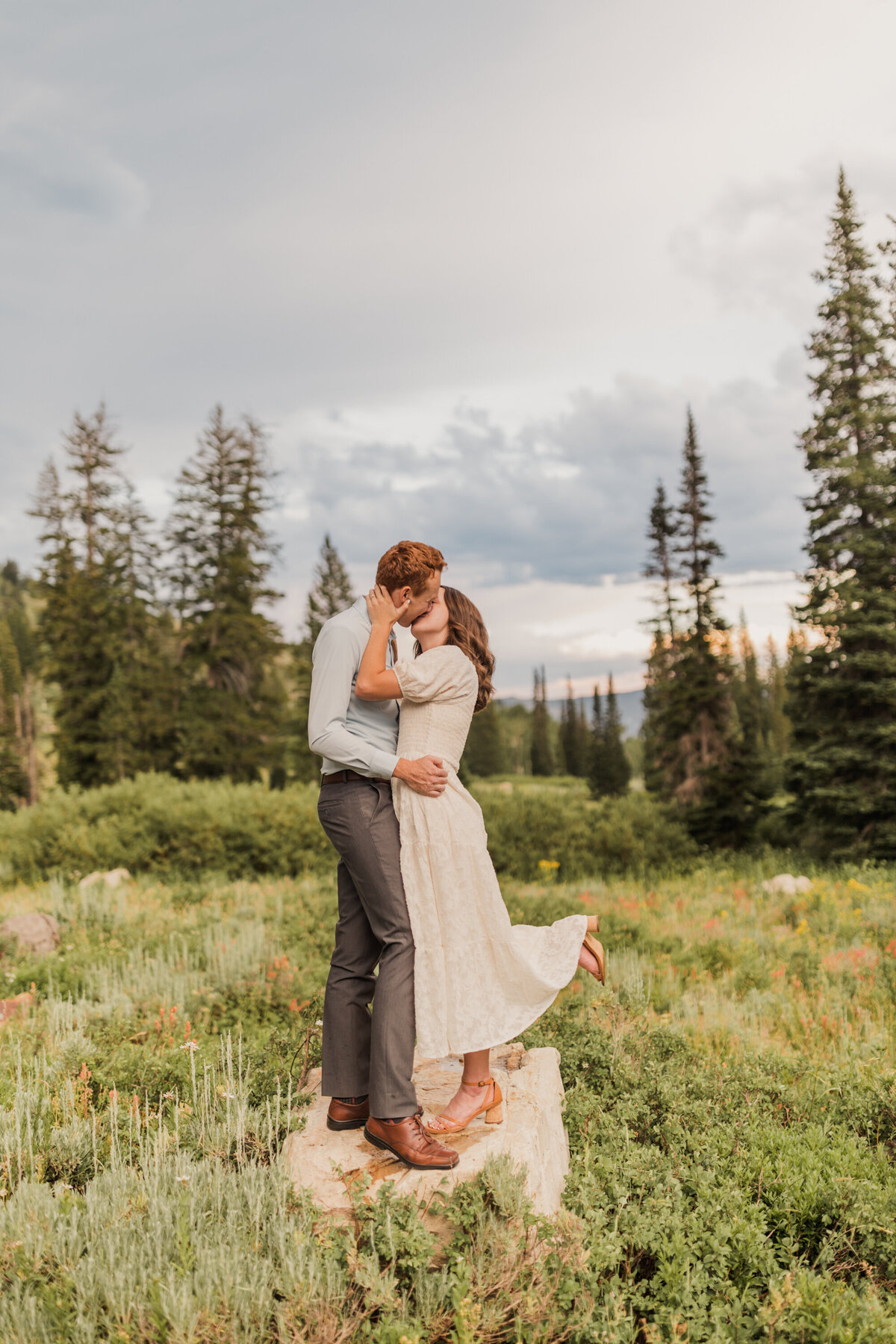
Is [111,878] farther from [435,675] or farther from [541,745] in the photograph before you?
[541,745]

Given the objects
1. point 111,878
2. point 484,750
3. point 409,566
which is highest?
point 409,566

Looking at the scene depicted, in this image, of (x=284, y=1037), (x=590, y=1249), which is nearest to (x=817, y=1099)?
(x=590, y=1249)

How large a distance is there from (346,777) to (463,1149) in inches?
68.0

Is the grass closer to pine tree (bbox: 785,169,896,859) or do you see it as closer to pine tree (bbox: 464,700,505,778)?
pine tree (bbox: 785,169,896,859)

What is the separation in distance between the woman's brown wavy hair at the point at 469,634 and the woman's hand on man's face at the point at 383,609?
0.26 m

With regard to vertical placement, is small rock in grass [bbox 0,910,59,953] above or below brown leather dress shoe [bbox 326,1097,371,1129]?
below

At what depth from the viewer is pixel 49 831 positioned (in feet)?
49.3

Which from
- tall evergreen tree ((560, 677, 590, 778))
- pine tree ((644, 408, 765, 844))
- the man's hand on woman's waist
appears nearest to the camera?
the man's hand on woman's waist

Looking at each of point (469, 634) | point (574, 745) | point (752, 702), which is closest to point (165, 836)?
point (469, 634)

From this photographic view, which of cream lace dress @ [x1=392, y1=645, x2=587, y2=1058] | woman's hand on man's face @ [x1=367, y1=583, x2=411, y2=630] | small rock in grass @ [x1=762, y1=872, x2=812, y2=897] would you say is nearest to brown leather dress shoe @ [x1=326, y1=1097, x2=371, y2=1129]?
cream lace dress @ [x1=392, y1=645, x2=587, y2=1058]

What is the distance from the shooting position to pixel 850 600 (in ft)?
58.0

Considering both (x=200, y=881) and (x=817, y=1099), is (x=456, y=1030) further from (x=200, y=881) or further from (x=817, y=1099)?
(x=200, y=881)

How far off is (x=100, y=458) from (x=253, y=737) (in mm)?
14670

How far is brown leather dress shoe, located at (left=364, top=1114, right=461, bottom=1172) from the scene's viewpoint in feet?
11.0
